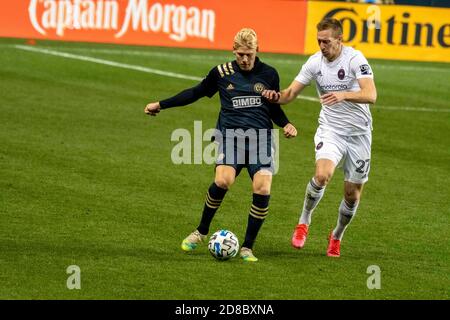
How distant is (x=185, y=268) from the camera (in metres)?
11.0

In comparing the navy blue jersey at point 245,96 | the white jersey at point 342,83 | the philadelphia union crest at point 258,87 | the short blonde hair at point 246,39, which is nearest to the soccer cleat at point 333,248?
the white jersey at point 342,83

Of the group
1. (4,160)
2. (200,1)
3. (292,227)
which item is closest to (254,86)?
(292,227)

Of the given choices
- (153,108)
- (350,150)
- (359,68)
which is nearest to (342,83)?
(359,68)

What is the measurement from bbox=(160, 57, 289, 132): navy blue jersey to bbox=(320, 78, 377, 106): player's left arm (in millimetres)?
567

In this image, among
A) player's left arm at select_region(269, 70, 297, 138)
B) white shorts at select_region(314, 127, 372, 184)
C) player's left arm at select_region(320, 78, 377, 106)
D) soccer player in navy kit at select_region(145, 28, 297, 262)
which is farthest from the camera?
white shorts at select_region(314, 127, 372, 184)

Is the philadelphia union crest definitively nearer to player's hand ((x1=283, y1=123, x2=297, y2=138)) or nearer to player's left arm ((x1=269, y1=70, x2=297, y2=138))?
player's left arm ((x1=269, y1=70, x2=297, y2=138))

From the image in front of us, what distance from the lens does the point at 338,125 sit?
12.0 meters

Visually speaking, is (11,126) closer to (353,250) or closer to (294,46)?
(353,250)

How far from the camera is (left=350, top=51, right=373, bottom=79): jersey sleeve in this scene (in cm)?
1171

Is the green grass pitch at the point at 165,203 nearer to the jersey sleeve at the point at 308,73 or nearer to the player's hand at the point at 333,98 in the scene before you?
the player's hand at the point at 333,98

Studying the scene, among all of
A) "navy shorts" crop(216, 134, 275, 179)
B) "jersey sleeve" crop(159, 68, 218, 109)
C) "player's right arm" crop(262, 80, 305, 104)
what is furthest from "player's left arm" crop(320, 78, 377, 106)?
"jersey sleeve" crop(159, 68, 218, 109)

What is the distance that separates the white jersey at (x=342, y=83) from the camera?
11836 millimetres

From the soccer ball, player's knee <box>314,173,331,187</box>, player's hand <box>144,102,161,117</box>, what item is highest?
player's hand <box>144,102,161,117</box>

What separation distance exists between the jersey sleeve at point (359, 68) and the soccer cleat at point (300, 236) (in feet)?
5.56
